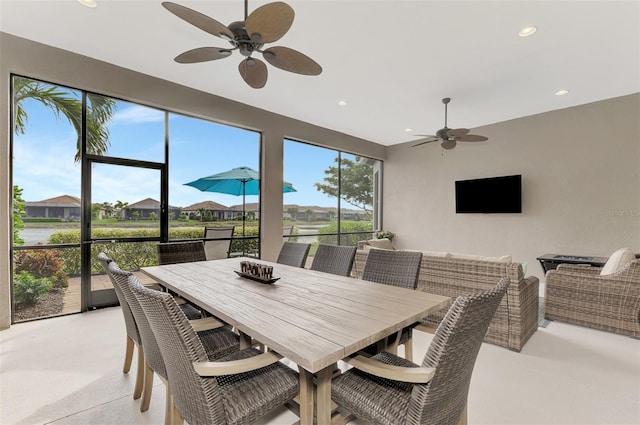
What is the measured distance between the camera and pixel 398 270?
231cm

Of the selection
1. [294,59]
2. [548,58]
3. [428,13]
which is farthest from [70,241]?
[548,58]

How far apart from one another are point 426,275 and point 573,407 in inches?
57.6

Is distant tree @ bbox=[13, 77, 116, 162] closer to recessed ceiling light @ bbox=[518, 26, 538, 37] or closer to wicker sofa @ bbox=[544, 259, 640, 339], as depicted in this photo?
recessed ceiling light @ bbox=[518, 26, 538, 37]

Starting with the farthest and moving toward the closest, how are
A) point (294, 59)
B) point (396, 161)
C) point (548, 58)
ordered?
point (396, 161)
point (548, 58)
point (294, 59)

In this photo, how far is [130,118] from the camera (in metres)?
3.92

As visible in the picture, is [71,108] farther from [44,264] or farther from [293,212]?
[293,212]

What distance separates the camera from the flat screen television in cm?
543

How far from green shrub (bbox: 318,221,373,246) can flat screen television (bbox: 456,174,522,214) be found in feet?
7.11

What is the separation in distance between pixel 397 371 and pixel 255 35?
205cm

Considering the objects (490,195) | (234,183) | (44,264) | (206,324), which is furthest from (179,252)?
(490,195)

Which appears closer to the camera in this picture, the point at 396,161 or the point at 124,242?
the point at 124,242

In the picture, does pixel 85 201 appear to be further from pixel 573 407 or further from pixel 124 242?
pixel 573 407

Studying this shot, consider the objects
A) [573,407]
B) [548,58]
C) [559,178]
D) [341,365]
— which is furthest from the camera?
[559,178]

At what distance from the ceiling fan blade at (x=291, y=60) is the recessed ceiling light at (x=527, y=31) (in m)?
2.24
